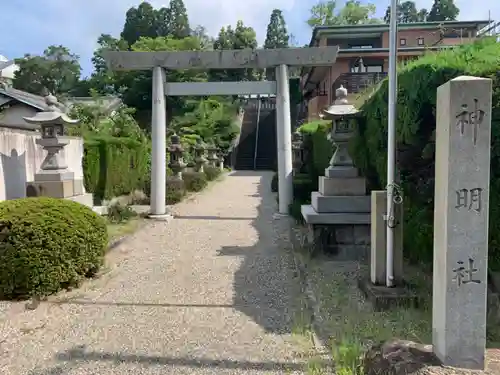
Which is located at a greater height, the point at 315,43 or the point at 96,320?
the point at 315,43

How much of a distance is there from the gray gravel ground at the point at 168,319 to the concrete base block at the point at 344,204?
101 cm

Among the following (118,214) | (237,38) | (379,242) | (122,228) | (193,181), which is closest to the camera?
(379,242)

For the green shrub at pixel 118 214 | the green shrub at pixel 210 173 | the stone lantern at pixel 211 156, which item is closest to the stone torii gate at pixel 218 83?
the green shrub at pixel 118 214

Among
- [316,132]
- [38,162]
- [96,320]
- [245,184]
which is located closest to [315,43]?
[245,184]

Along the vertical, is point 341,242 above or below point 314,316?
above

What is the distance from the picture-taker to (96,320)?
13.5 ft

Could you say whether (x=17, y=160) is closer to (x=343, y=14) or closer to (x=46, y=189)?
(x=46, y=189)

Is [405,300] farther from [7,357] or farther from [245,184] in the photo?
[245,184]

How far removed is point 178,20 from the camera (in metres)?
46.9

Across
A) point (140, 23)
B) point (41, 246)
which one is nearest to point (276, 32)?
point (140, 23)

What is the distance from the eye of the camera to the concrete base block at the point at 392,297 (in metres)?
4.12

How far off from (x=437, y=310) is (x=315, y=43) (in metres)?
25.1

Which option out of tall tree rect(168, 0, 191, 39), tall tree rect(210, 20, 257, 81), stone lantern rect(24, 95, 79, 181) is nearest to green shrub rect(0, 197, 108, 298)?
stone lantern rect(24, 95, 79, 181)

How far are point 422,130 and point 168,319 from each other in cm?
334
